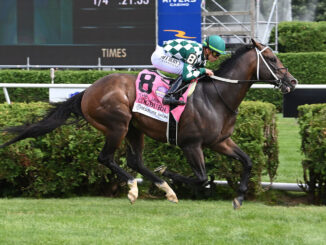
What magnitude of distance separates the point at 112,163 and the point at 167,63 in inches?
42.0

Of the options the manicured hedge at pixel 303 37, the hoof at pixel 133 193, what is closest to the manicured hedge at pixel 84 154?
the hoof at pixel 133 193

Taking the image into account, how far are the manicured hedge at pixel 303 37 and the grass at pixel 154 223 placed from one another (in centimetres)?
1153

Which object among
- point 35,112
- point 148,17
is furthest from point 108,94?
point 148,17

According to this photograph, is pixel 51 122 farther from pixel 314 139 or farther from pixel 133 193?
pixel 314 139

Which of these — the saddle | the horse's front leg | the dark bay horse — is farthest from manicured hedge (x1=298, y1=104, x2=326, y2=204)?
the saddle

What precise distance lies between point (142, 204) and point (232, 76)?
4.93ft

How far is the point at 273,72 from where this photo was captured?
6.00m

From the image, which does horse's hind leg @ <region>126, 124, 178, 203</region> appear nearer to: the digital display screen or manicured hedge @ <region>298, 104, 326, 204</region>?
manicured hedge @ <region>298, 104, 326, 204</region>

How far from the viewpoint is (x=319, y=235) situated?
483cm

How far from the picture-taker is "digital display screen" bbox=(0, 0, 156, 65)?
14.0 meters

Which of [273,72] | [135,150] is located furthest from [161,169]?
[273,72]

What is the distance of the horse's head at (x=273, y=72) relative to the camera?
599 centimetres

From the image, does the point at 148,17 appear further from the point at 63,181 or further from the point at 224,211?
the point at 224,211

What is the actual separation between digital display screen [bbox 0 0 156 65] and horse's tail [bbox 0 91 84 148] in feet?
25.4
